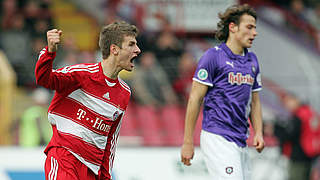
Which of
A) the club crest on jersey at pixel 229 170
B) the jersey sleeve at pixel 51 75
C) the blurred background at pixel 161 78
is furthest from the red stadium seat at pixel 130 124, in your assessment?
the jersey sleeve at pixel 51 75

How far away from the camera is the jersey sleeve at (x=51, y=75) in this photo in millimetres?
4727

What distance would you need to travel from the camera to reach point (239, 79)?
6117 mm

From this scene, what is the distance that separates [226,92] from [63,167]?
180 centimetres

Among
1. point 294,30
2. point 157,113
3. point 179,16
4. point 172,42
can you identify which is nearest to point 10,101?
point 157,113

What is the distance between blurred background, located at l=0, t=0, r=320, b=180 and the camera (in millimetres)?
10375

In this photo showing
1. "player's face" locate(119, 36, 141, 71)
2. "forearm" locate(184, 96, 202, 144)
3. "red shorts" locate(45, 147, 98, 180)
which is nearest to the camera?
"red shorts" locate(45, 147, 98, 180)

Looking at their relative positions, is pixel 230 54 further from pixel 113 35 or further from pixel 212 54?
pixel 113 35

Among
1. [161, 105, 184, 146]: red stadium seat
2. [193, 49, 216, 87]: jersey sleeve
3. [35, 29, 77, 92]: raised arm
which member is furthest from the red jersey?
[161, 105, 184, 146]: red stadium seat

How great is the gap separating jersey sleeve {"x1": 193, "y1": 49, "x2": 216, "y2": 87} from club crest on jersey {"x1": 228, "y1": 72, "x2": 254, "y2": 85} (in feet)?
0.57

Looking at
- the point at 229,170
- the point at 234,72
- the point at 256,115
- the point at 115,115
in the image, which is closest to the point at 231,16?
the point at 234,72

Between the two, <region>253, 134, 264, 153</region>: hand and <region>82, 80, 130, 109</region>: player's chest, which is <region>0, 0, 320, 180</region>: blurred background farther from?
<region>82, 80, 130, 109</region>: player's chest

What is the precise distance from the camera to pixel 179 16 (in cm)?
1525

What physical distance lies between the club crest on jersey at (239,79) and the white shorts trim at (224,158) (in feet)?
1.80

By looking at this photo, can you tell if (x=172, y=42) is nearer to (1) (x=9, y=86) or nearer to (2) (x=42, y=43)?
(2) (x=42, y=43)
